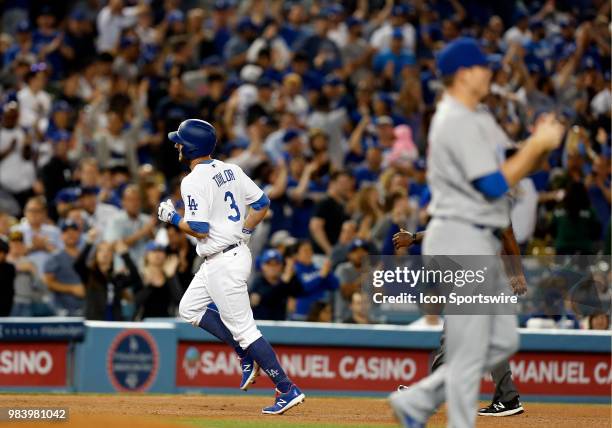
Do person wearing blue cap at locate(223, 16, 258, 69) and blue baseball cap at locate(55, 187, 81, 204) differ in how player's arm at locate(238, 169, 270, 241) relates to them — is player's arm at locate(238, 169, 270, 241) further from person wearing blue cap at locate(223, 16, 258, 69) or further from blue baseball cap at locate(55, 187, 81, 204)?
person wearing blue cap at locate(223, 16, 258, 69)

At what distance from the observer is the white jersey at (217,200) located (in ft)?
29.4

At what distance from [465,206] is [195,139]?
3.22 m

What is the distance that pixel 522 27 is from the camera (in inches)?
837

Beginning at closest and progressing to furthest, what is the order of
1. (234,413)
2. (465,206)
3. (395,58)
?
(465,206), (234,413), (395,58)

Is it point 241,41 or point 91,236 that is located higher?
point 241,41

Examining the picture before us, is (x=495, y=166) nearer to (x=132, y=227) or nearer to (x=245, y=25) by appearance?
(x=132, y=227)

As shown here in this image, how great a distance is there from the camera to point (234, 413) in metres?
9.94

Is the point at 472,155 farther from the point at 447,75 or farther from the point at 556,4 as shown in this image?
the point at 556,4

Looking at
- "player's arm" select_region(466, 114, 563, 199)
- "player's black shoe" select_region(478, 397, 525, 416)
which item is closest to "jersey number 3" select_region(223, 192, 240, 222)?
"player's black shoe" select_region(478, 397, 525, 416)

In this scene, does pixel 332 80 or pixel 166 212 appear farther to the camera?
pixel 332 80

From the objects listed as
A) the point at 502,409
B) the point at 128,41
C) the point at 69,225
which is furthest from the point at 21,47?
the point at 502,409

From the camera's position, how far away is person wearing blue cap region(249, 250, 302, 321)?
45.5ft

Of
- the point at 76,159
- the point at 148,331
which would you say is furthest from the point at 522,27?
the point at 148,331

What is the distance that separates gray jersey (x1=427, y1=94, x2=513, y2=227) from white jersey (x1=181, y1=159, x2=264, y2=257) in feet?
9.19
